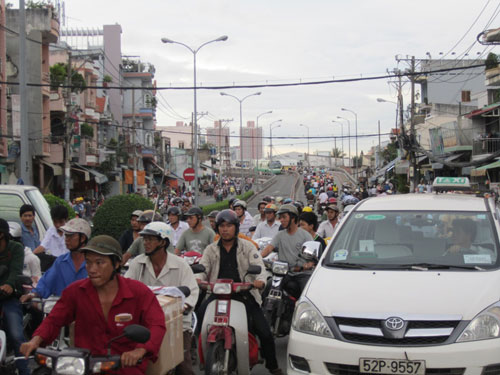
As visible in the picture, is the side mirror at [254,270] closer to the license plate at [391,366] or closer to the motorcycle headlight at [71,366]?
the license plate at [391,366]

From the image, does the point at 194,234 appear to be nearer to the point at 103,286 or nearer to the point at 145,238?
the point at 145,238

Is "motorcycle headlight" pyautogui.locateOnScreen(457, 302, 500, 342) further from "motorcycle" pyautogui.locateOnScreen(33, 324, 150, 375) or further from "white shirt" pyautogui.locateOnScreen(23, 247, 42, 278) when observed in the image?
"white shirt" pyautogui.locateOnScreen(23, 247, 42, 278)

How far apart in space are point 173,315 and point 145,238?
999 millimetres

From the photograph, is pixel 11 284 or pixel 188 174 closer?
pixel 11 284

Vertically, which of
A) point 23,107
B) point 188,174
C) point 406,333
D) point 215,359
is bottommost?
point 215,359

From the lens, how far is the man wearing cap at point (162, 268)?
6008 mm

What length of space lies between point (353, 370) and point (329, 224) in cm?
720

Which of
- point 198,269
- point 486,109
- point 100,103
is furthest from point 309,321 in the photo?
point 100,103

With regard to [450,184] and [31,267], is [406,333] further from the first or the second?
[450,184]

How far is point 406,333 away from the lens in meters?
5.32

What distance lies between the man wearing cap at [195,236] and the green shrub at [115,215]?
8.81 meters

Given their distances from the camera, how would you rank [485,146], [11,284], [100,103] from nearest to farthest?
[11,284], [485,146], [100,103]

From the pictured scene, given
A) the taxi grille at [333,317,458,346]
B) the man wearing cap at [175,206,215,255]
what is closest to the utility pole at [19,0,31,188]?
the man wearing cap at [175,206,215,255]

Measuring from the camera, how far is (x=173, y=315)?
5.23m
